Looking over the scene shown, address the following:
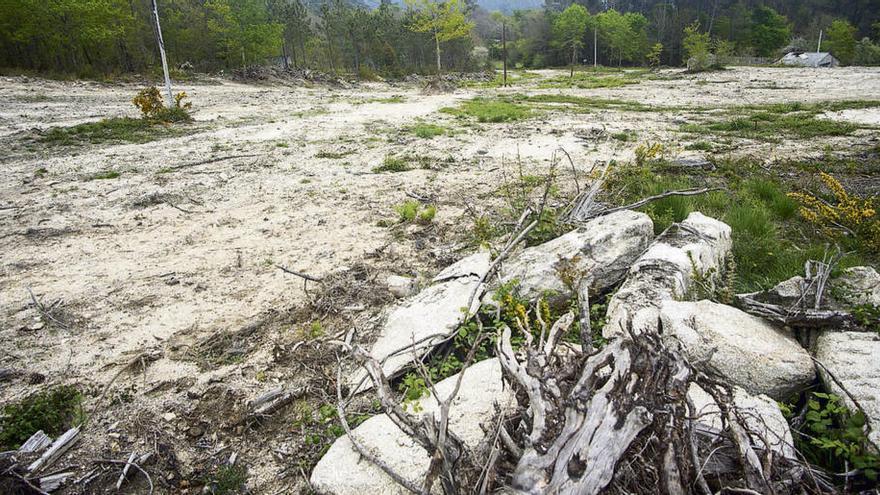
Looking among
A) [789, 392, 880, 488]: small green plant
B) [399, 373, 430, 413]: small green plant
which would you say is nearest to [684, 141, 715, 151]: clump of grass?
[789, 392, 880, 488]: small green plant

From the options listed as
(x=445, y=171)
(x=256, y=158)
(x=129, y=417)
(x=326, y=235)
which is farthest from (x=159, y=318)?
(x=256, y=158)

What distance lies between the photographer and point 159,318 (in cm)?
423

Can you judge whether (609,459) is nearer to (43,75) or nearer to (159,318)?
(159,318)

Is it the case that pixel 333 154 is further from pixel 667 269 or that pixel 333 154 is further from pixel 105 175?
pixel 667 269

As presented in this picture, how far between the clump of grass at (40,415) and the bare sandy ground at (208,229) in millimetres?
170

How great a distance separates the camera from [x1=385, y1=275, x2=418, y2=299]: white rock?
14.6 ft

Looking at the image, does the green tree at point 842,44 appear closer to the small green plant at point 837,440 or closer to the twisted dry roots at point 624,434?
the small green plant at point 837,440

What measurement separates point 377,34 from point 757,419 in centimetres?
6356

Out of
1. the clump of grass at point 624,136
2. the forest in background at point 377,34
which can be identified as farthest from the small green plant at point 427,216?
the forest in background at point 377,34

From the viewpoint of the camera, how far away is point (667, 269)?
3.52 metres

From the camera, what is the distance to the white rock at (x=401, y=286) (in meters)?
4.45

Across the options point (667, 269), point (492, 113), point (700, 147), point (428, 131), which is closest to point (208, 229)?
point (667, 269)

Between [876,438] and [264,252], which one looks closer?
[876,438]

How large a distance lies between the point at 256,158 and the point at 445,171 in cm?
452
